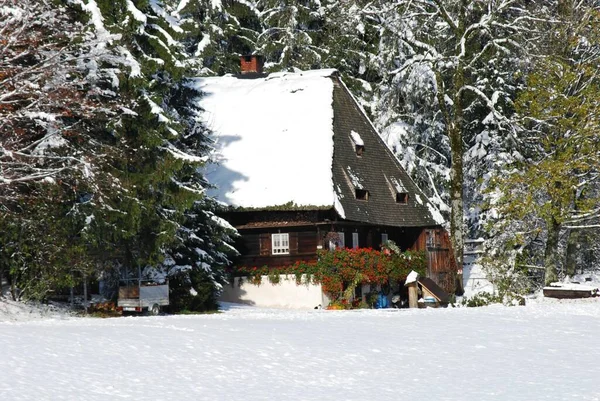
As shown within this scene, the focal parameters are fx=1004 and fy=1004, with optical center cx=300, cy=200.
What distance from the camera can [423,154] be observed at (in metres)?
51.2

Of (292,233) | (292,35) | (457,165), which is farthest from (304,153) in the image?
(292,35)

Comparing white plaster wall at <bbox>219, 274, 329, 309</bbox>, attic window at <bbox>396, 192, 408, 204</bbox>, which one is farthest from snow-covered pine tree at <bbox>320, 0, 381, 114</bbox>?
white plaster wall at <bbox>219, 274, 329, 309</bbox>

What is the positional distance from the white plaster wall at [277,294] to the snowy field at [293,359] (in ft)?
40.7

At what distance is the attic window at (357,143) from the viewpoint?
137 ft

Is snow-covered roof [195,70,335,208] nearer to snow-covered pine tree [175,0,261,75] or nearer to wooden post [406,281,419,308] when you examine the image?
wooden post [406,281,419,308]

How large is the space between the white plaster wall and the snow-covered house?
0.93 metres

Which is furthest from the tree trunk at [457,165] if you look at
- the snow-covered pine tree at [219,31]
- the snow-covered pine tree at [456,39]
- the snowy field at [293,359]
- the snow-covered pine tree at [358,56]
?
the snow-covered pine tree at [219,31]

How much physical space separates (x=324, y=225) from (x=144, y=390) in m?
23.7

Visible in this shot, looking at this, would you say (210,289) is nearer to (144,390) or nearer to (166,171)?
(166,171)

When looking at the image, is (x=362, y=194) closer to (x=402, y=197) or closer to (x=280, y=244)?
(x=402, y=197)

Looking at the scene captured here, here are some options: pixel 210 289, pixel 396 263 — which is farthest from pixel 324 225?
pixel 210 289

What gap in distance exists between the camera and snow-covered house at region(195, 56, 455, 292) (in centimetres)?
3838

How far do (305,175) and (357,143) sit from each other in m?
3.97

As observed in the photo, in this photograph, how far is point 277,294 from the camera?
38094mm
